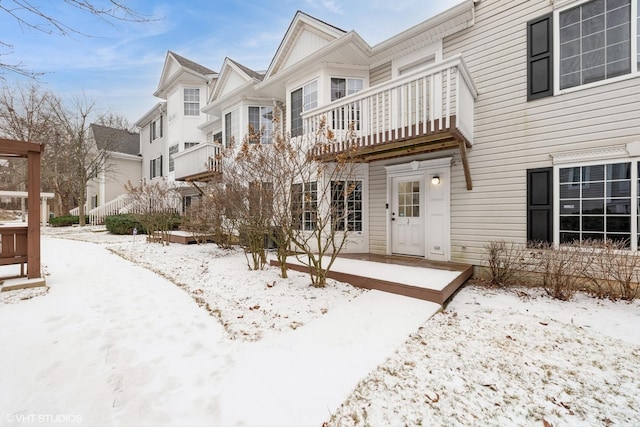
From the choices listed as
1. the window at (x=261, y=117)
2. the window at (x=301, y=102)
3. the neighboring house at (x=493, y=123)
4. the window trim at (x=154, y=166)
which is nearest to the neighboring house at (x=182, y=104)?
the window trim at (x=154, y=166)

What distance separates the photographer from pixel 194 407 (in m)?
2.06

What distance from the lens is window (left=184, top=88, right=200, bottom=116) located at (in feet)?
50.1

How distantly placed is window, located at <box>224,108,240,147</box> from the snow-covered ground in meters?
7.64

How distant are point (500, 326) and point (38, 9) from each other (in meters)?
6.55

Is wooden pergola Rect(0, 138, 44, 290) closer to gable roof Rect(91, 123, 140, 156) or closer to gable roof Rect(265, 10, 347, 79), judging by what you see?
gable roof Rect(265, 10, 347, 79)

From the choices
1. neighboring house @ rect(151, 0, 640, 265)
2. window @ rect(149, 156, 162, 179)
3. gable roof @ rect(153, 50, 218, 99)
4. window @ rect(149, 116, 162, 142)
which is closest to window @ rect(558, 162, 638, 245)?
neighboring house @ rect(151, 0, 640, 265)

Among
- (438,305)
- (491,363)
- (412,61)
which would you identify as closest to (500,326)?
(438,305)

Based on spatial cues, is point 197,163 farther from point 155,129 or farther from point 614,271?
point 614,271

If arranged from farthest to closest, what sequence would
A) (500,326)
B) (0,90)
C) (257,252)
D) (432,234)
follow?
(0,90), (432,234), (257,252), (500,326)

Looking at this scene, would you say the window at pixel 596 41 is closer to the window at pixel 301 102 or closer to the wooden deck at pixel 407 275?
the wooden deck at pixel 407 275

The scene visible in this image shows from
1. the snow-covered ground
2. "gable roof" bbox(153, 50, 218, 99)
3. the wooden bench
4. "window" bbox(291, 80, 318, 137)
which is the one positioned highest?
"gable roof" bbox(153, 50, 218, 99)

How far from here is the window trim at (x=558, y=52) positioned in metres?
4.56

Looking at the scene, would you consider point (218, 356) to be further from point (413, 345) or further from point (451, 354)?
point (451, 354)

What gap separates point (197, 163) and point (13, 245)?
23.2 feet
